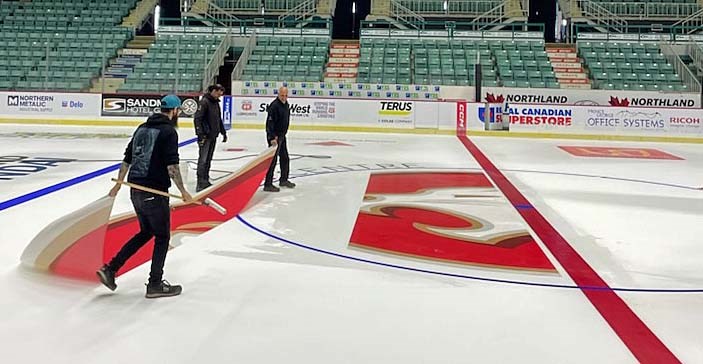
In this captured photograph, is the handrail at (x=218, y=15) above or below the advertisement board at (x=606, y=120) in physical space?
above

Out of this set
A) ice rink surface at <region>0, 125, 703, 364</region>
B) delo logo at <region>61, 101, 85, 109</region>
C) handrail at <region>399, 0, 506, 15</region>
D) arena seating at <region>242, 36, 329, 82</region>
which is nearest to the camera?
ice rink surface at <region>0, 125, 703, 364</region>

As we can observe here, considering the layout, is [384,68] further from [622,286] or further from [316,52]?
[622,286]

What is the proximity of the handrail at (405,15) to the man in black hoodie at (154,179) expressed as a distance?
87.2 feet

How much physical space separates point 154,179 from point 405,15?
2754 centimetres

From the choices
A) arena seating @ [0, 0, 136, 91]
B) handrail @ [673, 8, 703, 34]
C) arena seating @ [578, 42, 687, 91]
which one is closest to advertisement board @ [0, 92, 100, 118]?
arena seating @ [0, 0, 136, 91]

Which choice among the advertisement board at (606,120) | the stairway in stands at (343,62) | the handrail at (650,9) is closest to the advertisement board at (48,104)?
the stairway in stands at (343,62)

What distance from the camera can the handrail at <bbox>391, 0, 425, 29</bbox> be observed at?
1157 inches

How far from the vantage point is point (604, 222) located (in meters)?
6.63

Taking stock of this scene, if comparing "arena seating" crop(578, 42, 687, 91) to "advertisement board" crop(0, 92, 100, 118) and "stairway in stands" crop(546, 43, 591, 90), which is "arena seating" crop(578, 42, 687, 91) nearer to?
"stairway in stands" crop(546, 43, 591, 90)

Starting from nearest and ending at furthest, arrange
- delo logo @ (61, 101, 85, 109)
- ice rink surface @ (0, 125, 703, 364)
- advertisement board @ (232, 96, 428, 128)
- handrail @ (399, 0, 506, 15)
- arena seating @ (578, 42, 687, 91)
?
ice rink surface @ (0, 125, 703, 364) < advertisement board @ (232, 96, 428, 128) < delo logo @ (61, 101, 85, 109) < arena seating @ (578, 42, 687, 91) < handrail @ (399, 0, 506, 15)

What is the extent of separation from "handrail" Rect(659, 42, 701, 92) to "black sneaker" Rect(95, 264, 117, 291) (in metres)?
22.3

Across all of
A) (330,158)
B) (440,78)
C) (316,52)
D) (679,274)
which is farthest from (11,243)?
(316,52)

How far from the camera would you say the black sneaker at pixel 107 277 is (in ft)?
12.7

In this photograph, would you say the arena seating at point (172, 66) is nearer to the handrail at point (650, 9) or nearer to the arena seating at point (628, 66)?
the arena seating at point (628, 66)
